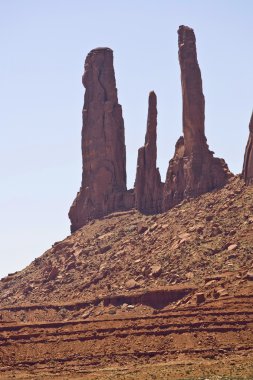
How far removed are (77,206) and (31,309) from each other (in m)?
21.6

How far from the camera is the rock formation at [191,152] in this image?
137 meters

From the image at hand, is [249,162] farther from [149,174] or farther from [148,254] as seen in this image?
[149,174]

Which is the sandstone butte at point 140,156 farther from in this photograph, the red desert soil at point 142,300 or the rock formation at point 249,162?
the red desert soil at point 142,300

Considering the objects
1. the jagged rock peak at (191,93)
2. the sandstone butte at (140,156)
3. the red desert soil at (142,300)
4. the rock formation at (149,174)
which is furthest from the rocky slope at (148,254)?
the jagged rock peak at (191,93)

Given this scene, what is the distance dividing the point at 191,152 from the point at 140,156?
26.2ft

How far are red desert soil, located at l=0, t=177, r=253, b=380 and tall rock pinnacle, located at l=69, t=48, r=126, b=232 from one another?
2237 mm

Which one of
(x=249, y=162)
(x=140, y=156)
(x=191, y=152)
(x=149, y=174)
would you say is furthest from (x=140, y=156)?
(x=249, y=162)

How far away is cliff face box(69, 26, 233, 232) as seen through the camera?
452 feet

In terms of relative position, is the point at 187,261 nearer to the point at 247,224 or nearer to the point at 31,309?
the point at 247,224

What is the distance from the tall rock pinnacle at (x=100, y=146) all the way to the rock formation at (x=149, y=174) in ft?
15.7

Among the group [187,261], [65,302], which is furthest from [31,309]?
[187,261]

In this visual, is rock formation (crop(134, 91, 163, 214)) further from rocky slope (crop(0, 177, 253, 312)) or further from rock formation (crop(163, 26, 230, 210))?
rock formation (crop(163, 26, 230, 210))

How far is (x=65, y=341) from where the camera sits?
11306 centimetres

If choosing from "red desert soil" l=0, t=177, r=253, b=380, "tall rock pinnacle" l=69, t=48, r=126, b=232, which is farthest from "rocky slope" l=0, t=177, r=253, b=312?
"tall rock pinnacle" l=69, t=48, r=126, b=232
